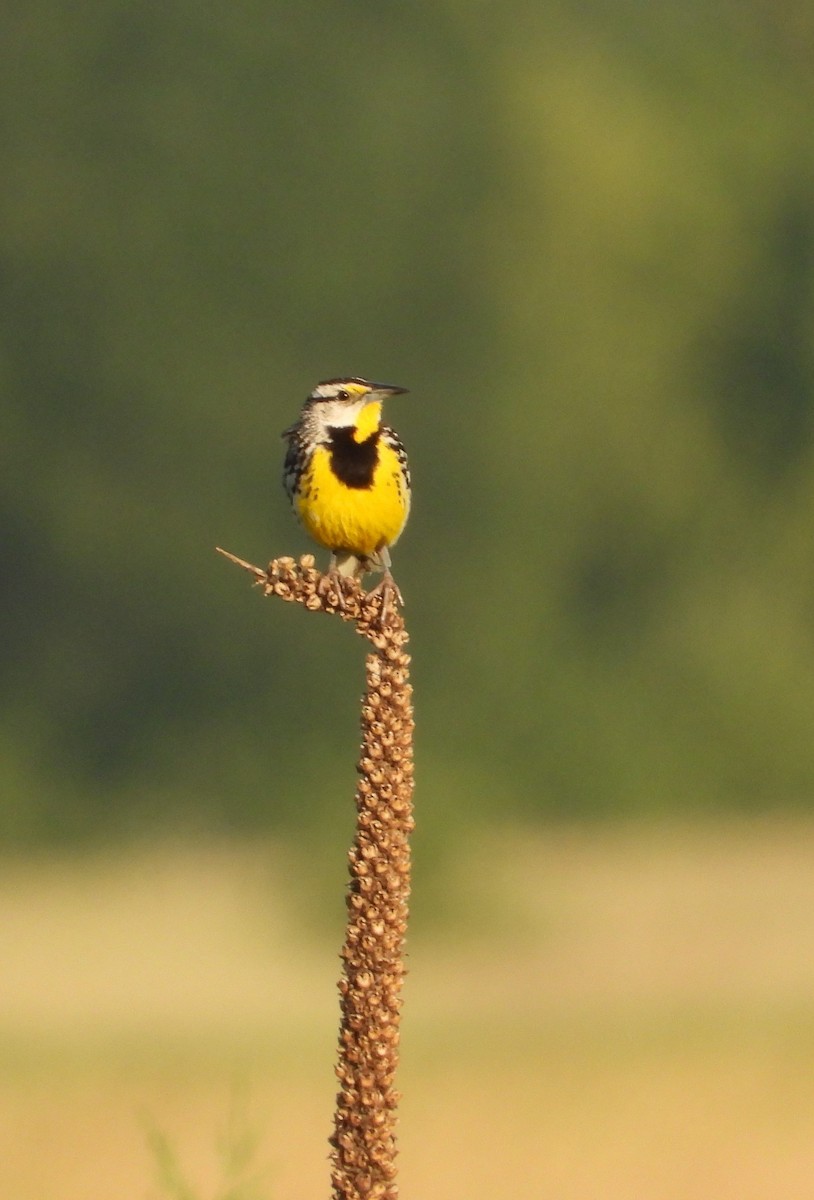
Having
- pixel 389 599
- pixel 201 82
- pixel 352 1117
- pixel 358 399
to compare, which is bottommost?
pixel 352 1117

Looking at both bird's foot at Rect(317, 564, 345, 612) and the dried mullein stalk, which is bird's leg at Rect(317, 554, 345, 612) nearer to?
bird's foot at Rect(317, 564, 345, 612)

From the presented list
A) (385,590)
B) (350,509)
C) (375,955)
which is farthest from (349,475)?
(375,955)

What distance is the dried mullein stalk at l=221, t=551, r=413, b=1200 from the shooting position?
905 millimetres

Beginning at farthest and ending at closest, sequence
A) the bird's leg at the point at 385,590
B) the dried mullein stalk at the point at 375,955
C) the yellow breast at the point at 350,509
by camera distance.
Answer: the yellow breast at the point at 350,509 < the bird's leg at the point at 385,590 < the dried mullein stalk at the point at 375,955

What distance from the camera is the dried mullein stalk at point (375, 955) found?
905 mm

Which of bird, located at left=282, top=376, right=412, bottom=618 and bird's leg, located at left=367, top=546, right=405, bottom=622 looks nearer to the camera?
bird's leg, located at left=367, top=546, right=405, bottom=622

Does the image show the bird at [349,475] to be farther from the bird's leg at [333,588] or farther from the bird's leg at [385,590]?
the bird's leg at [333,588]

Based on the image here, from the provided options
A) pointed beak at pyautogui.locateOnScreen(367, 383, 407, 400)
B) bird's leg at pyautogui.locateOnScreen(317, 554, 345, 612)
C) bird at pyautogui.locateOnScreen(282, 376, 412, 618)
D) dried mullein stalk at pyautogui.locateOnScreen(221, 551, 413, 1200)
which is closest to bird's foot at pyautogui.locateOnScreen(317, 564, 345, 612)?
bird's leg at pyautogui.locateOnScreen(317, 554, 345, 612)

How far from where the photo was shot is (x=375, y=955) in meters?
0.93

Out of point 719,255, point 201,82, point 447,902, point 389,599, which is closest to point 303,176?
point 201,82

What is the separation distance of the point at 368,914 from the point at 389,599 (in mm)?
212

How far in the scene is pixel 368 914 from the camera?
3.03ft

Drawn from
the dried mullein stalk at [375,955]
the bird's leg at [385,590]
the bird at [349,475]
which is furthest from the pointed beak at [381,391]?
the dried mullein stalk at [375,955]

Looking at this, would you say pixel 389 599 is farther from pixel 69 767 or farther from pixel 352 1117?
pixel 69 767
